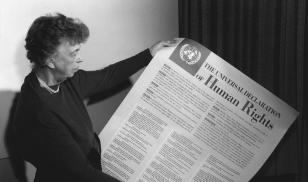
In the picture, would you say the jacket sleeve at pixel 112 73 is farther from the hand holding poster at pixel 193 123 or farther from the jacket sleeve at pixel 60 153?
the jacket sleeve at pixel 60 153

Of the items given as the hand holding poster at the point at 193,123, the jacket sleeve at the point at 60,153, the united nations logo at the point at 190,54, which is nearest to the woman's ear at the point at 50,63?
the jacket sleeve at the point at 60,153

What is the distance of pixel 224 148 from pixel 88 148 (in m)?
0.41

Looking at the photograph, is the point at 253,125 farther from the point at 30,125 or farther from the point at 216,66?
the point at 30,125

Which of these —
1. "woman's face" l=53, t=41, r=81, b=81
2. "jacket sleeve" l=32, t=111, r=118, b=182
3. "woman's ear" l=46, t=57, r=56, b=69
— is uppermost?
"woman's face" l=53, t=41, r=81, b=81

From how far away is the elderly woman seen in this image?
113cm

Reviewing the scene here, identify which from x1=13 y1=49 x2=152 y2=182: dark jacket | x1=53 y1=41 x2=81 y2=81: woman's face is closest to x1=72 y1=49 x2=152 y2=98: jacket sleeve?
x1=13 y1=49 x2=152 y2=182: dark jacket

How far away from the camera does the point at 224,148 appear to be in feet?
4.25

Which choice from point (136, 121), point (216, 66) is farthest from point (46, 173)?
point (216, 66)

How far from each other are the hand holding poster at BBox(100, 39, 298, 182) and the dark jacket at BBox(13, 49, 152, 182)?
123 millimetres

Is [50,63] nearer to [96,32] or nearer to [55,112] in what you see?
[55,112]

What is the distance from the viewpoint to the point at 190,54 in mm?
1293

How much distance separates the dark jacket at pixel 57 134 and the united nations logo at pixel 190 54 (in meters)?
0.34

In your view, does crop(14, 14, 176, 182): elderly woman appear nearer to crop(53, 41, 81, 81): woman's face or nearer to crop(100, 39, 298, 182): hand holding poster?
crop(53, 41, 81, 81): woman's face

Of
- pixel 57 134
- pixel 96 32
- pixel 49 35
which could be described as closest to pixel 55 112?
pixel 57 134
